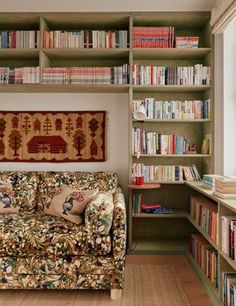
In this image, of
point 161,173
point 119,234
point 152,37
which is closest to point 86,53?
point 152,37

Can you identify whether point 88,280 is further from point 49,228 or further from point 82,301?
point 49,228

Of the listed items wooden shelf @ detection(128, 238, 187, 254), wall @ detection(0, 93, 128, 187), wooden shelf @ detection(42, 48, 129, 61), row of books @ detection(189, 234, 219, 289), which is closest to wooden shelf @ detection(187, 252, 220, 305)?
row of books @ detection(189, 234, 219, 289)

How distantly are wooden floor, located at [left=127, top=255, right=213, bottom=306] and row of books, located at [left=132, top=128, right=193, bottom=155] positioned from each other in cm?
110

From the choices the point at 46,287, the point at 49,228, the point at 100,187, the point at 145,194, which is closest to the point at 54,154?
the point at 100,187

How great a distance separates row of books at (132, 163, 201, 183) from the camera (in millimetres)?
3705

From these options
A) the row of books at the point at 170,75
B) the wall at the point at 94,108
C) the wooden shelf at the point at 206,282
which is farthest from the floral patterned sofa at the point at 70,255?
the row of books at the point at 170,75

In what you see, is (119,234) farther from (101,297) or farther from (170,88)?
(170,88)

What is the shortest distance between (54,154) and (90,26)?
151cm

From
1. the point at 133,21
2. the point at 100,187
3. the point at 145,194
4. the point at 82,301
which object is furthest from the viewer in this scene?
the point at 145,194

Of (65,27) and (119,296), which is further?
(65,27)

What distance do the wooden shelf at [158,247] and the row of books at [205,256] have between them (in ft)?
0.72

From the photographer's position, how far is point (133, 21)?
3.73 meters

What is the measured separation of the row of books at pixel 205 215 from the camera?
2.67 meters

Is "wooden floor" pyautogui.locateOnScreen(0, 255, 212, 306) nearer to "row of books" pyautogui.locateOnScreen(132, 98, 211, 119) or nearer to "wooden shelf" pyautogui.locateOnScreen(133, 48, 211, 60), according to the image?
"row of books" pyautogui.locateOnScreen(132, 98, 211, 119)
